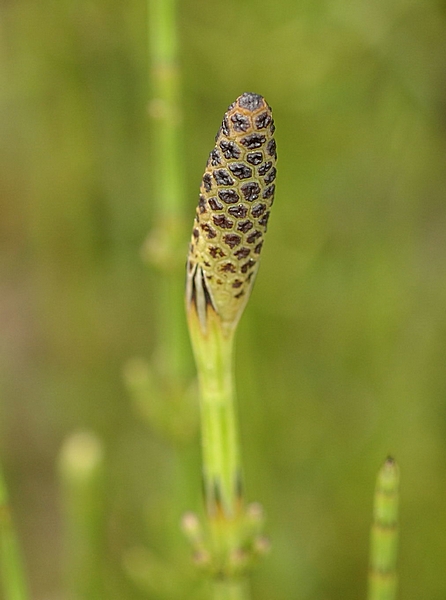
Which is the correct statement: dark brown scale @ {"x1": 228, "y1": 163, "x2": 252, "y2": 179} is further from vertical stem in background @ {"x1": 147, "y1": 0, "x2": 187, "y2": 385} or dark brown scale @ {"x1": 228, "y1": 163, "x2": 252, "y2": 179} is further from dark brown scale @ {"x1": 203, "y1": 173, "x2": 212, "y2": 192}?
vertical stem in background @ {"x1": 147, "y1": 0, "x2": 187, "y2": 385}

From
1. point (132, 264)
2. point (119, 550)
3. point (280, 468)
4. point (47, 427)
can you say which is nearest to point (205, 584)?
point (280, 468)

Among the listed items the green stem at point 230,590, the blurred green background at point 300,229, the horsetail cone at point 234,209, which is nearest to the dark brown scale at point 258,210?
the horsetail cone at point 234,209

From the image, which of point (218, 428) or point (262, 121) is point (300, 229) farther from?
point (262, 121)

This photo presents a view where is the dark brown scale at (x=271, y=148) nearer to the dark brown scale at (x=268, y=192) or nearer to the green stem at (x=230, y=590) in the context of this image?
the dark brown scale at (x=268, y=192)

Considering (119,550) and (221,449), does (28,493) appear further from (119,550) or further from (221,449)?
(221,449)

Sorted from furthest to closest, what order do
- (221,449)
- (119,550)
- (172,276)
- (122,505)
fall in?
(122,505) < (119,550) < (172,276) < (221,449)

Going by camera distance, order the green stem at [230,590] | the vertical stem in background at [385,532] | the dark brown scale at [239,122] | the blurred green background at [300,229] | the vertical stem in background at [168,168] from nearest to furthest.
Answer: the dark brown scale at [239,122], the vertical stem in background at [385,532], the green stem at [230,590], the vertical stem in background at [168,168], the blurred green background at [300,229]

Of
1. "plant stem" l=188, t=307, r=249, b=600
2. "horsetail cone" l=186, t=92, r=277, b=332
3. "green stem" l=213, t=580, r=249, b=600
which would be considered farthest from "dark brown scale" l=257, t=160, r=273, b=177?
"green stem" l=213, t=580, r=249, b=600

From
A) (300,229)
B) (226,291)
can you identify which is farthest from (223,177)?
(300,229)
